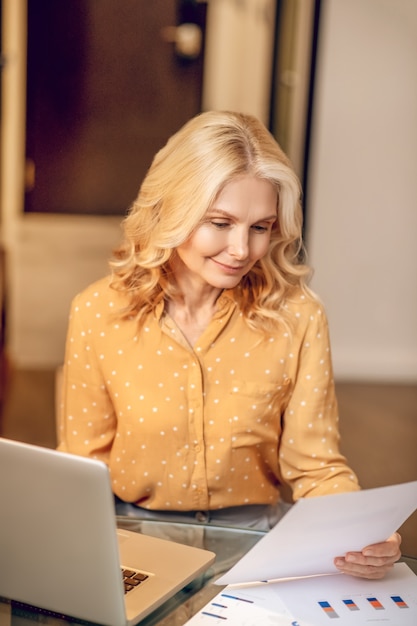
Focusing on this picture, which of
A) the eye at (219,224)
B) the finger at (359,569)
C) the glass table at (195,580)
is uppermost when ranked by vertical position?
the eye at (219,224)

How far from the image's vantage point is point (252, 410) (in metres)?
1.59

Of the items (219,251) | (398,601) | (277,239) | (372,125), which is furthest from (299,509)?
(372,125)

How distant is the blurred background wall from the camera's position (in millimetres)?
4125

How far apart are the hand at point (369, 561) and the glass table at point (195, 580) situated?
78 millimetres

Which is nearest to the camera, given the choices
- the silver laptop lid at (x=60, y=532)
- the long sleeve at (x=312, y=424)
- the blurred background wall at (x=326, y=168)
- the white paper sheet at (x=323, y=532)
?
the silver laptop lid at (x=60, y=532)

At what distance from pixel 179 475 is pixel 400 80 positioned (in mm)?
3007

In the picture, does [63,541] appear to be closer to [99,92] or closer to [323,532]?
[323,532]

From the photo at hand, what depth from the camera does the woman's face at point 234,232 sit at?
1.46m

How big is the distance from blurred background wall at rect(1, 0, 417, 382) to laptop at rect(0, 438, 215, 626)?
3282mm

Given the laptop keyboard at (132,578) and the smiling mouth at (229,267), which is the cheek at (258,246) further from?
the laptop keyboard at (132,578)

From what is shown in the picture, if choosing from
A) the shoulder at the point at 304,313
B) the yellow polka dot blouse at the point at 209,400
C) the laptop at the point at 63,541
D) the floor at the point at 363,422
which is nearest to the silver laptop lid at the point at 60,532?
the laptop at the point at 63,541

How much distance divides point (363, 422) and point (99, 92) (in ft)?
6.31

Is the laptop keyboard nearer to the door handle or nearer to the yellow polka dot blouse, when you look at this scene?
the yellow polka dot blouse

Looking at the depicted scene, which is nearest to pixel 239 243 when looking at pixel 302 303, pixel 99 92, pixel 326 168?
pixel 302 303
